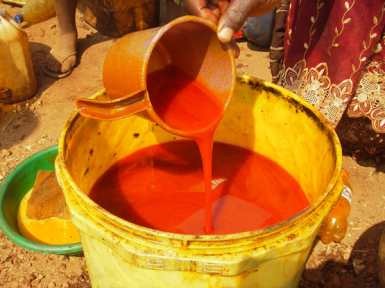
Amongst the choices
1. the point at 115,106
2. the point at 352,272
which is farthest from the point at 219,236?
the point at 352,272

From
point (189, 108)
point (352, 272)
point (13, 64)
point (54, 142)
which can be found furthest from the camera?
point (13, 64)

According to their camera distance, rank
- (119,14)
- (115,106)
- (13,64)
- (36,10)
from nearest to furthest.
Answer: (115,106) → (13,64) → (119,14) → (36,10)

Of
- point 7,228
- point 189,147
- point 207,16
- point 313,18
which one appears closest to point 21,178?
point 7,228

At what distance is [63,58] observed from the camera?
3.14 m

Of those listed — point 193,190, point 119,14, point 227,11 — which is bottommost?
point 119,14

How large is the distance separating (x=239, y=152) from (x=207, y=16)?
0.61 m

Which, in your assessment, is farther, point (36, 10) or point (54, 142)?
point (36, 10)

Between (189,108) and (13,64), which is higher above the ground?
(189,108)

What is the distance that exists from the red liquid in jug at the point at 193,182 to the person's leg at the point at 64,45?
1431 mm

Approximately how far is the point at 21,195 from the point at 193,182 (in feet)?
2.70

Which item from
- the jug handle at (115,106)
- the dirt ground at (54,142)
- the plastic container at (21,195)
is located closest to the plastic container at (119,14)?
the dirt ground at (54,142)

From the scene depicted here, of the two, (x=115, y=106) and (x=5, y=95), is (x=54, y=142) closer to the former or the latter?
(x=5, y=95)

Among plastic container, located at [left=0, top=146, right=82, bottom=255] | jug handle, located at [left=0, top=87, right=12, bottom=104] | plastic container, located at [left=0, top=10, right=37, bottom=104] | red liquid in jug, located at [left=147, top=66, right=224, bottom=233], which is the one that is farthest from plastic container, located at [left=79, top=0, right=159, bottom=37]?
red liquid in jug, located at [left=147, top=66, right=224, bottom=233]

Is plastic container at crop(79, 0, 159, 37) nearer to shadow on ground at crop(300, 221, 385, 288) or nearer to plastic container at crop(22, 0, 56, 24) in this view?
plastic container at crop(22, 0, 56, 24)
